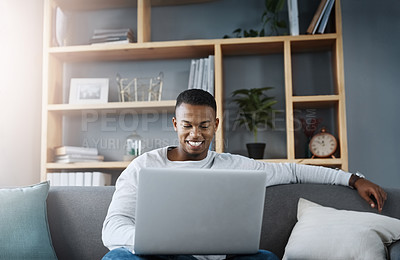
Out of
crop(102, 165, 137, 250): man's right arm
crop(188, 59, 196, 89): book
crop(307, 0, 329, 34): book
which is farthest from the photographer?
crop(188, 59, 196, 89): book

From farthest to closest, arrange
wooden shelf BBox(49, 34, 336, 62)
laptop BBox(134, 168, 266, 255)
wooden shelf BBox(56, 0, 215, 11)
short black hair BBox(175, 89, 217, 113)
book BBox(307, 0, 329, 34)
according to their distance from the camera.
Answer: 1. wooden shelf BBox(56, 0, 215, 11)
2. wooden shelf BBox(49, 34, 336, 62)
3. book BBox(307, 0, 329, 34)
4. short black hair BBox(175, 89, 217, 113)
5. laptop BBox(134, 168, 266, 255)

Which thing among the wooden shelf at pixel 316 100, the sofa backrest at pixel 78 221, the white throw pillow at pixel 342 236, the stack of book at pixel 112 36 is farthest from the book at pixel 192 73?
the white throw pillow at pixel 342 236

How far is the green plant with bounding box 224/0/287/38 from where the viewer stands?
293 centimetres

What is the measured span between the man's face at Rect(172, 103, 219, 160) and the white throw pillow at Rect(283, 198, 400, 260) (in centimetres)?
48

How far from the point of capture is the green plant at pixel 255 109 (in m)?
2.92

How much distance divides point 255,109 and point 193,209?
1.85m

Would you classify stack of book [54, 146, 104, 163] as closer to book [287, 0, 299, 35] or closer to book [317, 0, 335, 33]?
book [287, 0, 299, 35]

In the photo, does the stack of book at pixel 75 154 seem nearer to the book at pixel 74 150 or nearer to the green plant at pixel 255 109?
the book at pixel 74 150

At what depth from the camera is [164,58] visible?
10.5 ft

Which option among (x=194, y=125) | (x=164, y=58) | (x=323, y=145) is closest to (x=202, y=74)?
(x=164, y=58)

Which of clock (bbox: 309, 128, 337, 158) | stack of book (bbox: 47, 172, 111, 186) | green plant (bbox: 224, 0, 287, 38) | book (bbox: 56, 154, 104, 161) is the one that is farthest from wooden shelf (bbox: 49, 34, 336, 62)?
stack of book (bbox: 47, 172, 111, 186)

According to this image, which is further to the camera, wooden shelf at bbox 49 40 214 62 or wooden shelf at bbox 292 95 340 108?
wooden shelf at bbox 49 40 214 62

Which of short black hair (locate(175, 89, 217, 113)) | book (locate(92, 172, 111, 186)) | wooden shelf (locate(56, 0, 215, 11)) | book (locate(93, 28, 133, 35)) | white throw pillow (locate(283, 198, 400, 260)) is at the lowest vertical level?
white throw pillow (locate(283, 198, 400, 260))

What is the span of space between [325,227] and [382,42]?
198 centimetres
